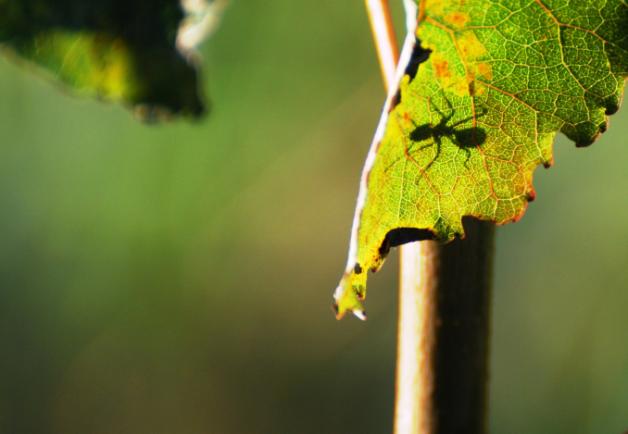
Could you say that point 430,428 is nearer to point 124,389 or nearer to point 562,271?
point 562,271

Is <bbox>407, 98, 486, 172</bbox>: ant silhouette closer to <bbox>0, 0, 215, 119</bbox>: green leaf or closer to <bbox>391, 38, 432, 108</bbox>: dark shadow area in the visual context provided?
<bbox>391, 38, 432, 108</bbox>: dark shadow area

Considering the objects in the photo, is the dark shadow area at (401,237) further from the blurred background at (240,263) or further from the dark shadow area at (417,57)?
the blurred background at (240,263)

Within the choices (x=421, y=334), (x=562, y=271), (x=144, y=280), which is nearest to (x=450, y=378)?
(x=421, y=334)

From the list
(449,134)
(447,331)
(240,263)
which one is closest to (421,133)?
(449,134)

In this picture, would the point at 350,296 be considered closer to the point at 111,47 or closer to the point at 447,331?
the point at 447,331

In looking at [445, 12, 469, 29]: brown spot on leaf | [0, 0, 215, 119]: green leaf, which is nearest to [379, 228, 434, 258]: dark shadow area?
[445, 12, 469, 29]: brown spot on leaf

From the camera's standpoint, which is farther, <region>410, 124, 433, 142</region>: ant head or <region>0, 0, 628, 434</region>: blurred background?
<region>0, 0, 628, 434</region>: blurred background
